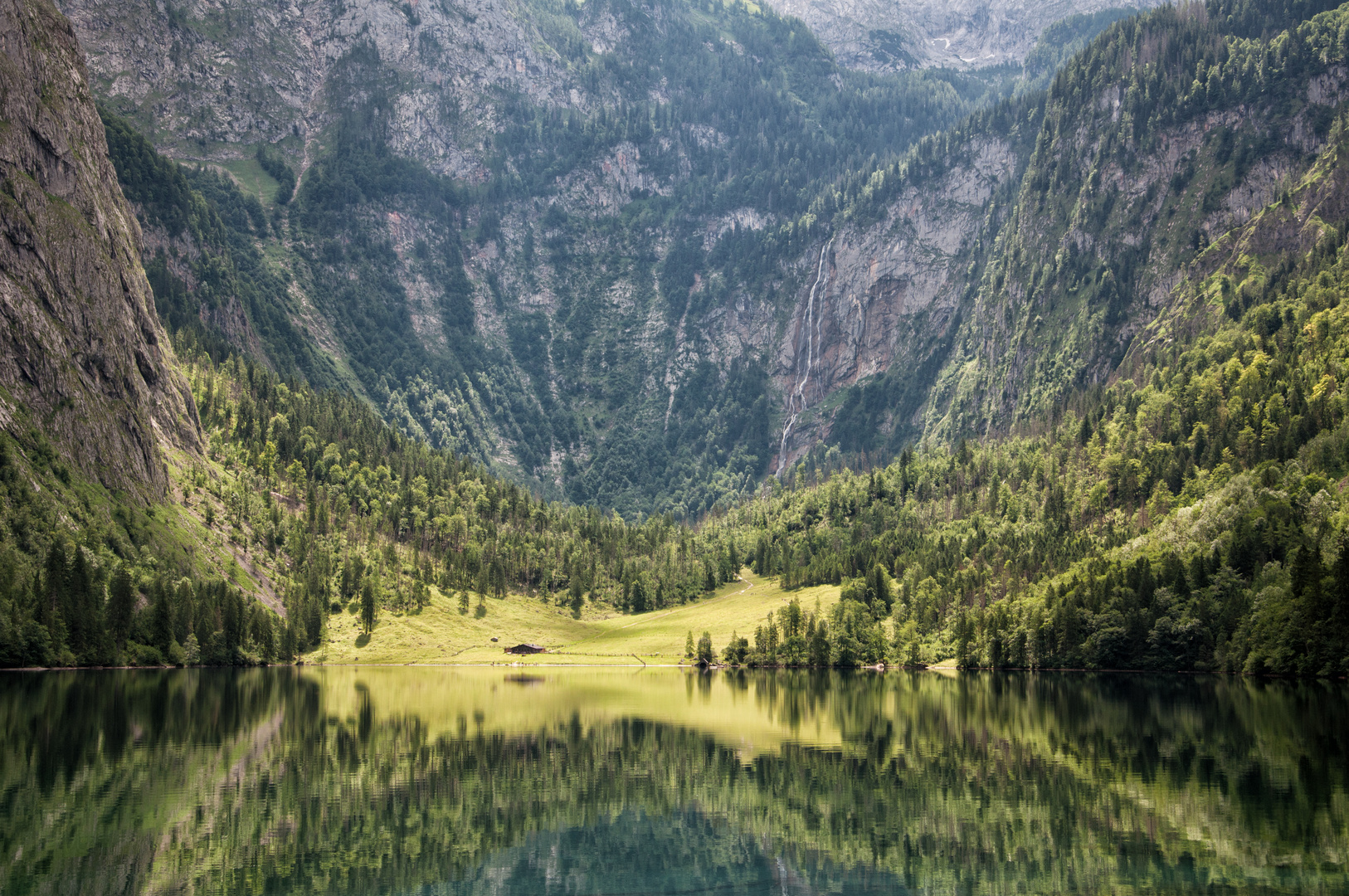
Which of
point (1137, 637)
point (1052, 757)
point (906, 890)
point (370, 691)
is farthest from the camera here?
point (1137, 637)

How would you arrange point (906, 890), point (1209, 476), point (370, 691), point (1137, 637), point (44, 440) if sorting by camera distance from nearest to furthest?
point (906, 890) < point (370, 691) < point (1137, 637) < point (44, 440) < point (1209, 476)

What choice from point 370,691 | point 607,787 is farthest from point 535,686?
point 607,787

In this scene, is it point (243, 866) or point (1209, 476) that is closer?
point (243, 866)

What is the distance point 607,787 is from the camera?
189 ft

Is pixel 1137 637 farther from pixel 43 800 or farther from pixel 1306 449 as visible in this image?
pixel 43 800

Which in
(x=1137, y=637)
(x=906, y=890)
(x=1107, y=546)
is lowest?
(x=906, y=890)

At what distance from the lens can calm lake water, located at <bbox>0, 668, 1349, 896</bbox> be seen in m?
38.3

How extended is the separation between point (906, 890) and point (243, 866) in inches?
910

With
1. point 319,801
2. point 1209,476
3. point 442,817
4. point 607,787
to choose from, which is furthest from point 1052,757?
point 1209,476

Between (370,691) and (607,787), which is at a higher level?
(370,691)

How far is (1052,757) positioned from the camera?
206 feet

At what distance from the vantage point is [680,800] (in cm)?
5412

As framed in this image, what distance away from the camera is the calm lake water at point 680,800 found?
3828cm

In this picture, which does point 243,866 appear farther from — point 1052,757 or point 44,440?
point 44,440
